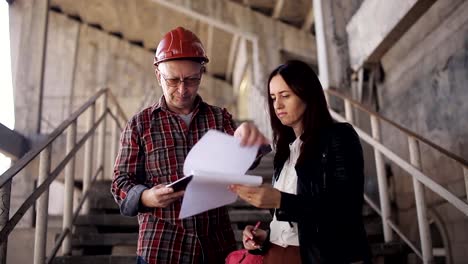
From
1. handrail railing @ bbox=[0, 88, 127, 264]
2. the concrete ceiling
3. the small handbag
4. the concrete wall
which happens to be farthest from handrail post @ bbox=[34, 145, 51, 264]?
the concrete ceiling

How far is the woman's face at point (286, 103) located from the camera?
1539 millimetres

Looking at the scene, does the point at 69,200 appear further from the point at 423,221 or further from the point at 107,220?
the point at 423,221

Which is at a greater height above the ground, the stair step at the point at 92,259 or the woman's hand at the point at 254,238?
the woman's hand at the point at 254,238

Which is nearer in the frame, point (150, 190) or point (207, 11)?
point (150, 190)

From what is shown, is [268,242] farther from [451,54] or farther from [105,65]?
[105,65]

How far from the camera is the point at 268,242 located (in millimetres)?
1534

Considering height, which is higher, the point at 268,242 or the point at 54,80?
the point at 54,80

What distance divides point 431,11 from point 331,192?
3.92 meters

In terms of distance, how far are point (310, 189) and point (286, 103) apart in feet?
1.04

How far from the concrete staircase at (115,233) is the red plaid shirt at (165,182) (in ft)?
5.16

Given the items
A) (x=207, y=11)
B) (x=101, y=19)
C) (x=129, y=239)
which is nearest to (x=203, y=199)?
(x=129, y=239)

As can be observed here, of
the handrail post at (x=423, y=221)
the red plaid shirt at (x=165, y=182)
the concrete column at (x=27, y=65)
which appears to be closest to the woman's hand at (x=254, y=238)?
the red plaid shirt at (x=165, y=182)

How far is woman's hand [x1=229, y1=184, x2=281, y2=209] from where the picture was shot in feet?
4.25

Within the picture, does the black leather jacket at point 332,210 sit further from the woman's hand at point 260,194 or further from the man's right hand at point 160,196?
the man's right hand at point 160,196
